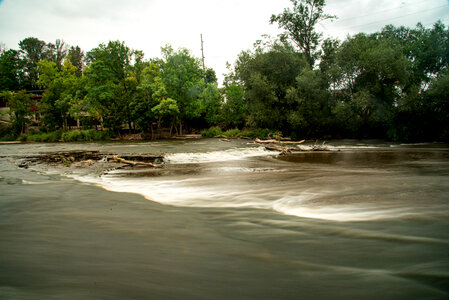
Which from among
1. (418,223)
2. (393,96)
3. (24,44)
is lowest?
(418,223)

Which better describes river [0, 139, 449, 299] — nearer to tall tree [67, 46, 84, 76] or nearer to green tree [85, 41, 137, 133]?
green tree [85, 41, 137, 133]

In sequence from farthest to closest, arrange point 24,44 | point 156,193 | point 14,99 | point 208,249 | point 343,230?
point 24,44
point 14,99
point 156,193
point 343,230
point 208,249

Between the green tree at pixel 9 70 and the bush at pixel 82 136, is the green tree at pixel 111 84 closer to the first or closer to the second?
the bush at pixel 82 136

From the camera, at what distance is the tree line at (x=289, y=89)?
2534 cm

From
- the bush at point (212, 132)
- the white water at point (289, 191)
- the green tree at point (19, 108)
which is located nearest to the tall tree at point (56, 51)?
the green tree at point (19, 108)

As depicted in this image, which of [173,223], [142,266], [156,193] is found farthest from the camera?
[156,193]

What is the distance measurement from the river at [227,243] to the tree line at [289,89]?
22.8 m

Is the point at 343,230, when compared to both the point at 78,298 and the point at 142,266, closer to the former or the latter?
the point at 142,266

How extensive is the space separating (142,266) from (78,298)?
70cm

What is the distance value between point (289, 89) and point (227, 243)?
2748 cm

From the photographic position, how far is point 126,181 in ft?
26.3

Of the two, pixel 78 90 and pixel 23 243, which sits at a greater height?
pixel 78 90

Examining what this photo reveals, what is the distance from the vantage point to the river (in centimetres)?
233

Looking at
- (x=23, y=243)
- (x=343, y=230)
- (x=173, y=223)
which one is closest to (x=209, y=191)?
(x=173, y=223)
